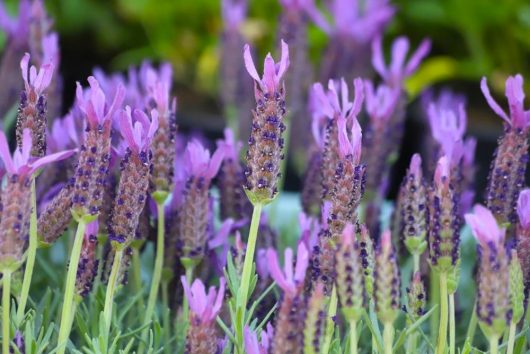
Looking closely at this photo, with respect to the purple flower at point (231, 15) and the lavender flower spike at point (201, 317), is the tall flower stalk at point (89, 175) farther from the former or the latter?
the purple flower at point (231, 15)

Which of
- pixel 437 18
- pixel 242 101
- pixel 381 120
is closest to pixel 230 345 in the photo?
pixel 381 120

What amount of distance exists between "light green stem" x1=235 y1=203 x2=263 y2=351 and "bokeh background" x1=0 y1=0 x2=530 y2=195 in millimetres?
1410

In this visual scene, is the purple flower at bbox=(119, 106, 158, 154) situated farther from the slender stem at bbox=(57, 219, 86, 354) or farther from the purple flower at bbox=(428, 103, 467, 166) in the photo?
the purple flower at bbox=(428, 103, 467, 166)

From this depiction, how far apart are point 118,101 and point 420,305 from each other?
29 cm

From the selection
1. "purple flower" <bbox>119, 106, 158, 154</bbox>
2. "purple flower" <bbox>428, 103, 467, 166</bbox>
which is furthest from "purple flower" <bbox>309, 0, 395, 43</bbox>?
"purple flower" <bbox>119, 106, 158, 154</bbox>

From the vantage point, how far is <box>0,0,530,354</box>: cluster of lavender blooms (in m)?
0.65

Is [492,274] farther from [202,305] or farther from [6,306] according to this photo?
[6,306]

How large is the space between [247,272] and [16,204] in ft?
0.58

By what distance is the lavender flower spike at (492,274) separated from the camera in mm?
633

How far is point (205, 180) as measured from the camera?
88 cm

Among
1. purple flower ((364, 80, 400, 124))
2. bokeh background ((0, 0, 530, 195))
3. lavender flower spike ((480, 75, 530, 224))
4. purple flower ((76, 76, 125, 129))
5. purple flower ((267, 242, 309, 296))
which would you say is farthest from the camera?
bokeh background ((0, 0, 530, 195))

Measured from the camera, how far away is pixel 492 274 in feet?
2.08

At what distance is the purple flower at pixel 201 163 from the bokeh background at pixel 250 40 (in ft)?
4.17

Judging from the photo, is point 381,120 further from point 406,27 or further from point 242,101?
point 406,27
